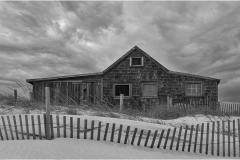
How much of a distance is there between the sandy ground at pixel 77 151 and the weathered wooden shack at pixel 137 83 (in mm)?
11996

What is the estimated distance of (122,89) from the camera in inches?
730

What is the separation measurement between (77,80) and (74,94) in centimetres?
119

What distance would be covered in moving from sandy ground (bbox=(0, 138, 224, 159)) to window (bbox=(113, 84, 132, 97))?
12.2 metres

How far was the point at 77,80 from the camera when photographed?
17.7 metres

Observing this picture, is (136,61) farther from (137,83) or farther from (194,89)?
(194,89)

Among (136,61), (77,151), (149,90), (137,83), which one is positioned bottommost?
(77,151)

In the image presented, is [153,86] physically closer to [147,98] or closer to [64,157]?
[147,98]

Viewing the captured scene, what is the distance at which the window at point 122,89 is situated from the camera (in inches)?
698

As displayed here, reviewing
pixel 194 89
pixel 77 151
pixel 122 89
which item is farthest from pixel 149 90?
pixel 77 151

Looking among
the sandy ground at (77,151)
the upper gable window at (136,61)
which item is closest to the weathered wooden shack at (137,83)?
the upper gable window at (136,61)

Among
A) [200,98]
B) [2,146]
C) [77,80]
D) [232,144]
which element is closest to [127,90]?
[77,80]

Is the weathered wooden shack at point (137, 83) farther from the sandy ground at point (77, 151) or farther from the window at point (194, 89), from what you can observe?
the sandy ground at point (77, 151)

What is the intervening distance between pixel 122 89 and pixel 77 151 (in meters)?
13.7

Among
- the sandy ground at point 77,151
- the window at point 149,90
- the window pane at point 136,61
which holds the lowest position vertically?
the sandy ground at point 77,151
